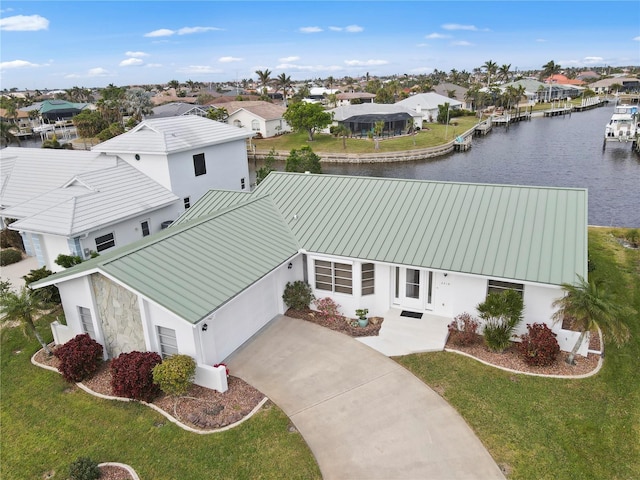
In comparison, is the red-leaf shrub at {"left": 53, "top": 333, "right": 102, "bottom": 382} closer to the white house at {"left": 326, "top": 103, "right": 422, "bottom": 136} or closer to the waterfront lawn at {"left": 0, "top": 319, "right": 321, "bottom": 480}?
the waterfront lawn at {"left": 0, "top": 319, "right": 321, "bottom": 480}

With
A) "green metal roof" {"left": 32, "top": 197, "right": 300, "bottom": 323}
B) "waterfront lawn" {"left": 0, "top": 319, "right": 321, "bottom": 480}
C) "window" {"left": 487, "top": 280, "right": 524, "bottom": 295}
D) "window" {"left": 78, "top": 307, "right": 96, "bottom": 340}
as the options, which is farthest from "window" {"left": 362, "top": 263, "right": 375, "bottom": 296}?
"window" {"left": 78, "top": 307, "right": 96, "bottom": 340}

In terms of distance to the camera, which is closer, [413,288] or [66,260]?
[413,288]

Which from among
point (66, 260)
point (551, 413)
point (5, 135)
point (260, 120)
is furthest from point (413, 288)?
point (5, 135)

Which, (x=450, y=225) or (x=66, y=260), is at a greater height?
(x=450, y=225)

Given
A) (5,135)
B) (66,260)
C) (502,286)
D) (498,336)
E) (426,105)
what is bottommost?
(498,336)

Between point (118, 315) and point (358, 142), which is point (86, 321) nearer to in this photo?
point (118, 315)

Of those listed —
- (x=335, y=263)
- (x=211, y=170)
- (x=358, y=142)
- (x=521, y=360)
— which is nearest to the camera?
(x=521, y=360)
